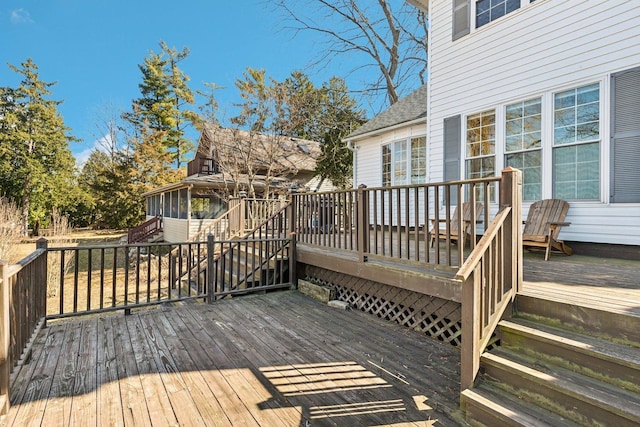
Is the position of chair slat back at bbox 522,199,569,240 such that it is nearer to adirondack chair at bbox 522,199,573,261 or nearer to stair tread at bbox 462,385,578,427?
adirondack chair at bbox 522,199,573,261

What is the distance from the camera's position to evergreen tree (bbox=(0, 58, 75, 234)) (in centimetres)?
2100

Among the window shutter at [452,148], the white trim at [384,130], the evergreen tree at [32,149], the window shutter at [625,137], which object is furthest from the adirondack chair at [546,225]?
the evergreen tree at [32,149]

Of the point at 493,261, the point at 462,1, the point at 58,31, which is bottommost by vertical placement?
the point at 493,261

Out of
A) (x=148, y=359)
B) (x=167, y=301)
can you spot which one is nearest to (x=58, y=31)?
(x=167, y=301)

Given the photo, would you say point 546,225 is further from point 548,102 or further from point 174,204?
point 174,204

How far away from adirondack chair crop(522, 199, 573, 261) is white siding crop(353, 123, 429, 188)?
137 inches

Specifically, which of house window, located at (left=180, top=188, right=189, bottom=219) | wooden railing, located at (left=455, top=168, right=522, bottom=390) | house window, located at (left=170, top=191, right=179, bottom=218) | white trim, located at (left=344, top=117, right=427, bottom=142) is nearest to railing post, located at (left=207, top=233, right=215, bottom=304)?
wooden railing, located at (left=455, top=168, right=522, bottom=390)

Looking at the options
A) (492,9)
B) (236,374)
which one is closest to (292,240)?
(236,374)

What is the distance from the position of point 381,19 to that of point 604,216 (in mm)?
10598

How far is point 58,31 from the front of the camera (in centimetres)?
2112

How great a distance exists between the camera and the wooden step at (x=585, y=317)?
212 cm

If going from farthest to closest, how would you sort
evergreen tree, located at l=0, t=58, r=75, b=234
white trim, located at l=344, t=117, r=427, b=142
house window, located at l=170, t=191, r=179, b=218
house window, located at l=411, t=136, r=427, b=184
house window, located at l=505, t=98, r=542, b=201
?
evergreen tree, located at l=0, t=58, r=75, b=234 → house window, located at l=170, t=191, r=179, b=218 → house window, located at l=411, t=136, r=427, b=184 → white trim, located at l=344, t=117, r=427, b=142 → house window, located at l=505, t=98, r=542, b=201

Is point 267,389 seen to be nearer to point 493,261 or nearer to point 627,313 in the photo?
point 493,261

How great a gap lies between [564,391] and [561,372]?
8.5 inches
